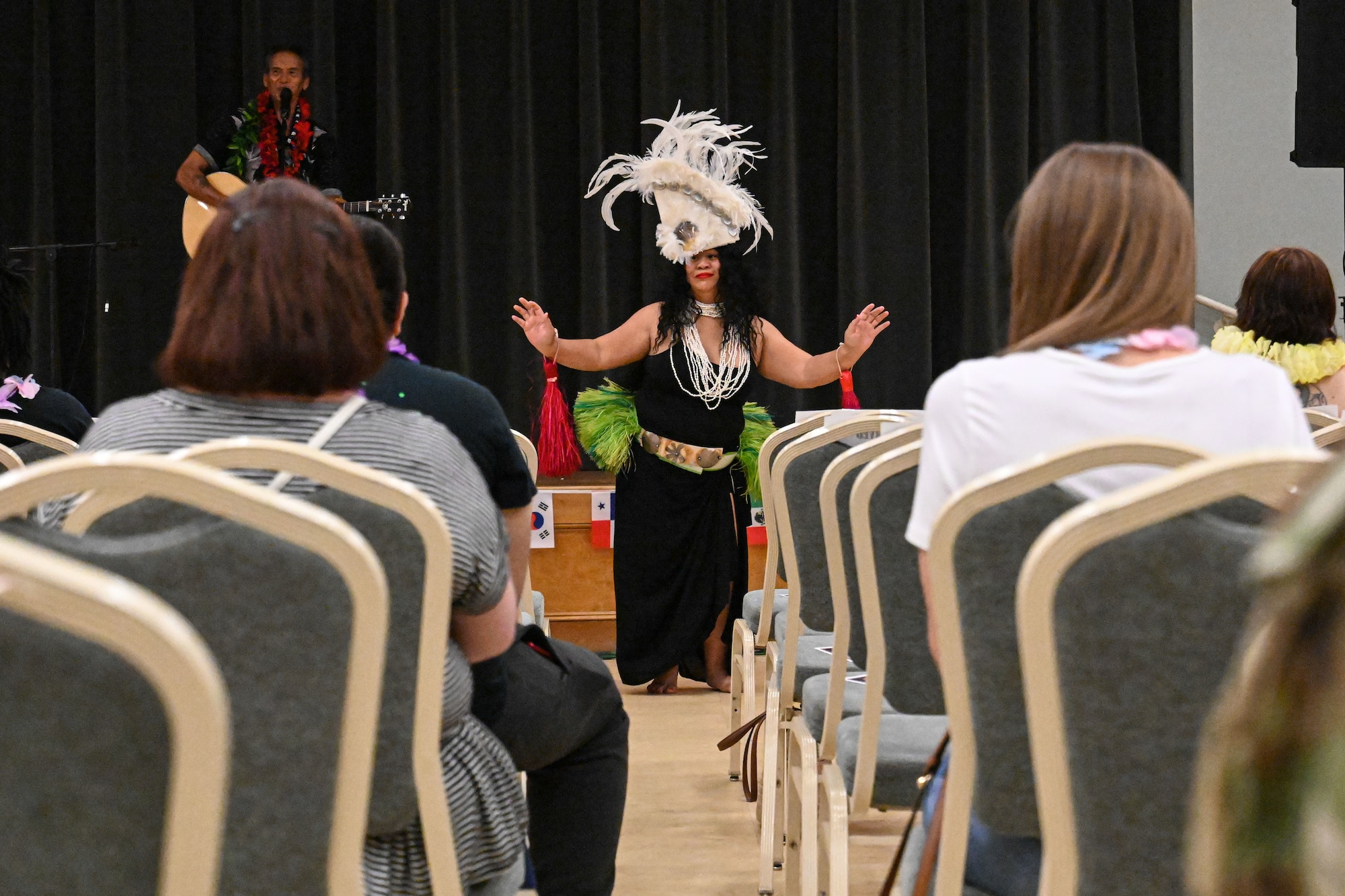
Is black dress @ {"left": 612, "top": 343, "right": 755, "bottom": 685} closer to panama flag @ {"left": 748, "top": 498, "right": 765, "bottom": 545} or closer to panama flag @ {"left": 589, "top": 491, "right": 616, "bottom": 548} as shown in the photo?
panama flag @ {"left": 589, "top": 491, "right": 616, "bottom": 548}

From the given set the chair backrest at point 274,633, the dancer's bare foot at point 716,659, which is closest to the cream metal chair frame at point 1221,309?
the dancer's bare foot at point 716,659

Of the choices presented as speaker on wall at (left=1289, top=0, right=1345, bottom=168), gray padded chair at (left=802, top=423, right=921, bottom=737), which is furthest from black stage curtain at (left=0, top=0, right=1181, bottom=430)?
gray padded chair at (left=802, top=423, right=921, bottom=737)

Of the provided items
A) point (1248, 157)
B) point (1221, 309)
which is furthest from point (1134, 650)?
point (1248, 157)

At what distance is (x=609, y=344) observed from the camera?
440 cm

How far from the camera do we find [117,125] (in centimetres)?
640

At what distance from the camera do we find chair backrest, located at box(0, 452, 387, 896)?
994 mm

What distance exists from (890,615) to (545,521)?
3.16m

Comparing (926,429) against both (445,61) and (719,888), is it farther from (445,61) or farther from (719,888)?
(445,61)

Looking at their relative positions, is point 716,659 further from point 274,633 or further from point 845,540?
point 274,633

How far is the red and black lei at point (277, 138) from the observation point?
600cm

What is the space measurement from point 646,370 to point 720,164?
2.77ft

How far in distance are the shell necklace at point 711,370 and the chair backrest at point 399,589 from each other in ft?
9.67

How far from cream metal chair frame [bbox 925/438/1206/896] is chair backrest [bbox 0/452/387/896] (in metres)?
0.49

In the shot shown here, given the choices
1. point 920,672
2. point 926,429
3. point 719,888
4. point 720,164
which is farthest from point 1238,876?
point 720,164
